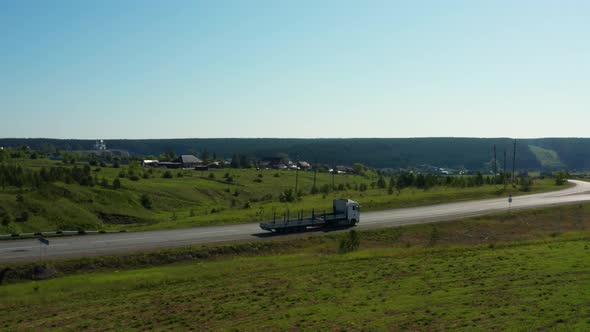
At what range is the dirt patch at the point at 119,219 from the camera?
217 ft

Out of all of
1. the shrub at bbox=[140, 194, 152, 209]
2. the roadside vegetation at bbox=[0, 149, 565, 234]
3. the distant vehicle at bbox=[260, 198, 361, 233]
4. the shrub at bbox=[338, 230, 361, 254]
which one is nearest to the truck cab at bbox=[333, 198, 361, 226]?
the distant vehicle at bbox=[260, 198, 361, 233]

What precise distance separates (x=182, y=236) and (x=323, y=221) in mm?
13595

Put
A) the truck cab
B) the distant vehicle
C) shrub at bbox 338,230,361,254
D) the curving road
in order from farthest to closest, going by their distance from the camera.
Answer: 1. the truck cab
2. the distant vehicle
3. shrub at bbox 338,230,361,254
4. the curving road

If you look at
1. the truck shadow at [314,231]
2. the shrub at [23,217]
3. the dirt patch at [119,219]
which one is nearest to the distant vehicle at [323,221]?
the truck shadow at [314,231]

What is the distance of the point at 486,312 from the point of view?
21.9m

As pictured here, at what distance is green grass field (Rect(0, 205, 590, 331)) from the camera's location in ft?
71.7

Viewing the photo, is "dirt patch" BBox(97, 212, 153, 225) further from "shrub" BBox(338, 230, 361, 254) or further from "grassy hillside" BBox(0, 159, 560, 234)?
"shrub" BBox(338, 230, 361, 254)

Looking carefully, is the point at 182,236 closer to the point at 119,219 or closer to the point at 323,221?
the point at 323,221

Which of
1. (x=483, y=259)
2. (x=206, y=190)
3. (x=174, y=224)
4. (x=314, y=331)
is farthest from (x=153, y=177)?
(x=314, y=331)

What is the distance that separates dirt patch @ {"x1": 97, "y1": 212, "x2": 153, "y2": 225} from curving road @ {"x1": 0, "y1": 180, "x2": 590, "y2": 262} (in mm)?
21513

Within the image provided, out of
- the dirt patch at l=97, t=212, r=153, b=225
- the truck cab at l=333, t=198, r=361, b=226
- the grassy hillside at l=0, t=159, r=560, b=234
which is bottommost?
the dirt patch at l=97, t=212, r=153, b=225

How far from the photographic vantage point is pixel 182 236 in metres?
44.9

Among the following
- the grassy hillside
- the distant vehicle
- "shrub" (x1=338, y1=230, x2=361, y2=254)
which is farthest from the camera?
the grassy hillside

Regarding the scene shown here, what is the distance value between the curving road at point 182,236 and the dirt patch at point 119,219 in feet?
70.6
